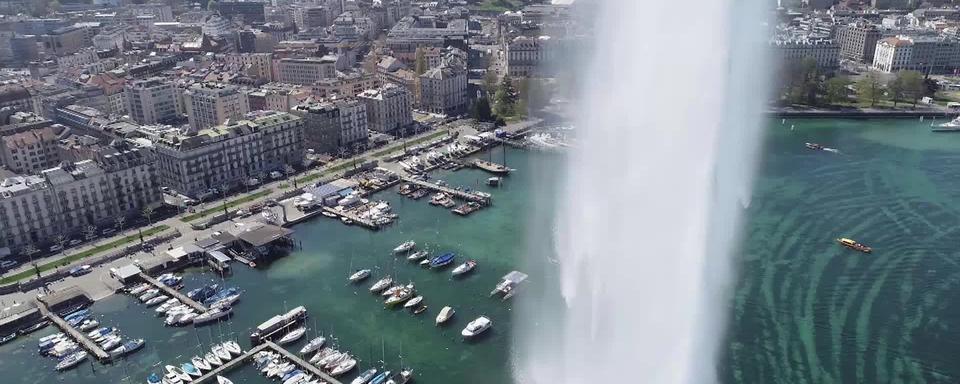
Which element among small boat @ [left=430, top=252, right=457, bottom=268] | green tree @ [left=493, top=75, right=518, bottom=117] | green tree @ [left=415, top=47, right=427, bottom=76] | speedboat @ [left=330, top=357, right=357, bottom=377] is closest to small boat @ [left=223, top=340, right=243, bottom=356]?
speedboat @ [left=330, top=357, right=357, bottom=377]

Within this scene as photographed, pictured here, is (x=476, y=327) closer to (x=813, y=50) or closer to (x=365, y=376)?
(x=365, y=376)

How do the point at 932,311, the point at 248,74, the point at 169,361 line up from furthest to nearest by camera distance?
1. the point at 248,74
2. the point at 932,311
3. the point at 169,361

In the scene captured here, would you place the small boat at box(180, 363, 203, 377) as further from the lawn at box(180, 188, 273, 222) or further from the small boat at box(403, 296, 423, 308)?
the lawn at box(180, 188, 273, 222)

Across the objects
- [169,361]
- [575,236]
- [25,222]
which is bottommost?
[169,361]

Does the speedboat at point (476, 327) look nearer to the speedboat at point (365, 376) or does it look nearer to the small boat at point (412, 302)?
the small boat at point (412, 302)

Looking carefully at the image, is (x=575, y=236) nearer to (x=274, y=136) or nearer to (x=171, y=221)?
(x=171, y=221)

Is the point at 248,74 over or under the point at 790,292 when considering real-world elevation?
over

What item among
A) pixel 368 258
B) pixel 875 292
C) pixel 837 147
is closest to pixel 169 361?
pixel 368 258

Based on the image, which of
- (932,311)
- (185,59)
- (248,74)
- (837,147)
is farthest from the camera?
(185,59)
